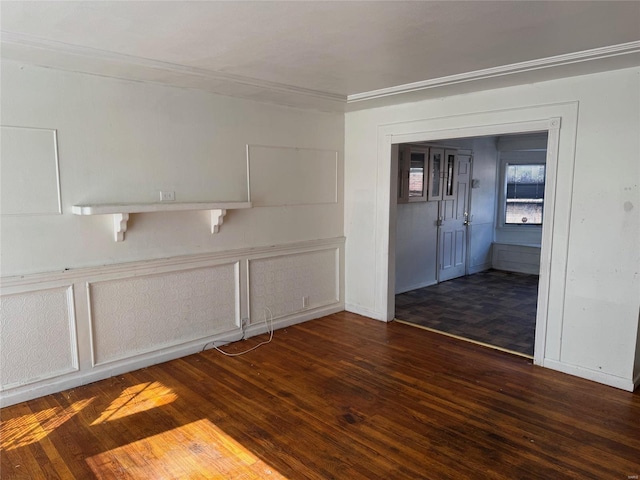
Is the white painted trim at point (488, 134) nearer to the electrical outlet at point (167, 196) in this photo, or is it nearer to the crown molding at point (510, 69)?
the crown molding at point (510, 69)

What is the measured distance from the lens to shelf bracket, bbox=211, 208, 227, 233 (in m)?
3.99

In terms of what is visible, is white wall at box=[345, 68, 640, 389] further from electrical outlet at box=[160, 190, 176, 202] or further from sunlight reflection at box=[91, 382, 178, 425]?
sunlight reflection at box=[91, 382, 178, 425]

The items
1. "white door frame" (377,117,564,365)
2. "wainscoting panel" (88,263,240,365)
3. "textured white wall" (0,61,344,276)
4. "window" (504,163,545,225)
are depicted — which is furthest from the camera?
"window" (504,163,545,225)

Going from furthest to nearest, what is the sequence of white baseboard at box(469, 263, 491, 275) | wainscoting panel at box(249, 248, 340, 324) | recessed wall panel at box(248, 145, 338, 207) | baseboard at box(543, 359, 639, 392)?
white baseboard at box(469, 263, 491, 275), wainscoting panel at box(249, 248, 340, 324), recessed wall panel at box(248, 145, 338, 207), baseboard at box(543, 359, 639, 392)

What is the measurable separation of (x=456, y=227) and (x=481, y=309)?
2.02m

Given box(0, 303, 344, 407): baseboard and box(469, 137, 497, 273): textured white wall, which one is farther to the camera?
box(469, 137, 497, 273): textured white wall

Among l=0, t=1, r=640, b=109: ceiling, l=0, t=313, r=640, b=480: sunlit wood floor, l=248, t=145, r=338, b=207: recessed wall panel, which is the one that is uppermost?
l=0, t=1, r=640, b=109: ceiling

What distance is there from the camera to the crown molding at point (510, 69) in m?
2.81

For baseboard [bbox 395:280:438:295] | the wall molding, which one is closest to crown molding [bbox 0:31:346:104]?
the wall molding

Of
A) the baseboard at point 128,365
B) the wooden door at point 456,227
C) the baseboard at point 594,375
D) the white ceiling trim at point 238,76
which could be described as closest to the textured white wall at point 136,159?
the white ceiling trim at point 238,76

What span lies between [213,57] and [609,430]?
11.9ft

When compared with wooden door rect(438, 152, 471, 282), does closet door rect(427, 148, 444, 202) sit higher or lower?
higher

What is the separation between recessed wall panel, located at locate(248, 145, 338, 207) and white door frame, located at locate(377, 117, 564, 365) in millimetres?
608

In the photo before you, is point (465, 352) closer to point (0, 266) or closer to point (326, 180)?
point (326, 180)
